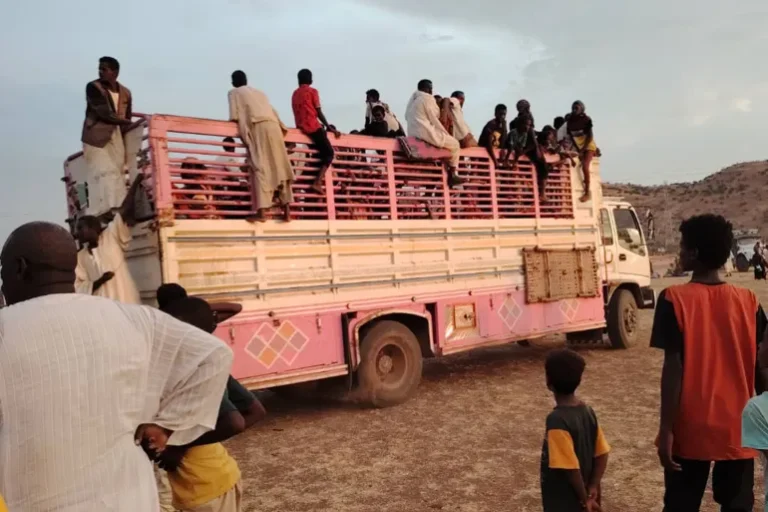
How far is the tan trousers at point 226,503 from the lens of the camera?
2.33 metres

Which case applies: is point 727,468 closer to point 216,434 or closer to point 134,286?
point 216,434

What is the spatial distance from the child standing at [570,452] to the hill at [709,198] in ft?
147

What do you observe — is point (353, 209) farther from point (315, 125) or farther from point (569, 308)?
point (569, 308)

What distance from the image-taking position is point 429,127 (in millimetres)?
7305

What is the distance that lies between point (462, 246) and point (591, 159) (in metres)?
3.06

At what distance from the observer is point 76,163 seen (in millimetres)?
6336

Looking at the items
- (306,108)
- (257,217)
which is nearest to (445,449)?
(257,217)

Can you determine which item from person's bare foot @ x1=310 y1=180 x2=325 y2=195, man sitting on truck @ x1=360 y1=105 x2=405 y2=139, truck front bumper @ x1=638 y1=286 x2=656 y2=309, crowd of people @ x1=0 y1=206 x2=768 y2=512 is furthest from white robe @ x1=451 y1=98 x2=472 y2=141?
crowd of people @ x1=0 y1=206 x2=768 y2=512

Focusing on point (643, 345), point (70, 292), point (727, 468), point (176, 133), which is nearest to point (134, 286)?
point (176, 133)

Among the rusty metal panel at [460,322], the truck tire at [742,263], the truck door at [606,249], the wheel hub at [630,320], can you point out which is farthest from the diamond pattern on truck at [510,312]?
the truck tire at [742,263]

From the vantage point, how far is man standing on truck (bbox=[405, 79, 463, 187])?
731cm

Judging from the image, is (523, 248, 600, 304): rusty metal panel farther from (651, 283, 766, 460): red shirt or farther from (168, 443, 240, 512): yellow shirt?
(168, 443, 240, 512): yellow shirt

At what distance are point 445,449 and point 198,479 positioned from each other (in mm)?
3361

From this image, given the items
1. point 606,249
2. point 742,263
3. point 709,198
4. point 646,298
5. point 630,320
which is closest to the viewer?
point 606,249
